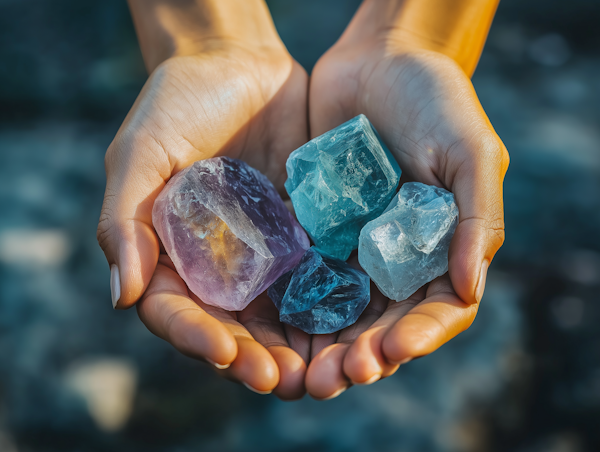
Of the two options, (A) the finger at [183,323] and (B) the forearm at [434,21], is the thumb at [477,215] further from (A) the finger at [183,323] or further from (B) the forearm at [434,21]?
(B) the forearm at [434,21]

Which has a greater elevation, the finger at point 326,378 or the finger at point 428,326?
the finger at point 428,326

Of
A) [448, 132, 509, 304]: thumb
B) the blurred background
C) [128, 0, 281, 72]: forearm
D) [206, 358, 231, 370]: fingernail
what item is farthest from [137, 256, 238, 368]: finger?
the blurred background

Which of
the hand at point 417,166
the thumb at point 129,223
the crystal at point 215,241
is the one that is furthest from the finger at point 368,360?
the thumb at point 129,223

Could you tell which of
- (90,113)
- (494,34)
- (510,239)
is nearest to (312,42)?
(494,34)

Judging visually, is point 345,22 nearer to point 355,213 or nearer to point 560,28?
point 560,28

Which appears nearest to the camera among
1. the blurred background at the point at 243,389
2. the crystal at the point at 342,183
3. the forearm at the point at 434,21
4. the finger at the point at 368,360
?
the finger at the point at 368,360

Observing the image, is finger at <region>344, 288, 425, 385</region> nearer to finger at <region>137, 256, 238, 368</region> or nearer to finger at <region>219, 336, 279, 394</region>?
finger at <region>219, 336, 279, 394</region>

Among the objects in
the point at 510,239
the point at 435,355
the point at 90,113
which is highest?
the point at 90,113

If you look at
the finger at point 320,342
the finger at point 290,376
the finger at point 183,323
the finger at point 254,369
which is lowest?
the finger at point 320,342
